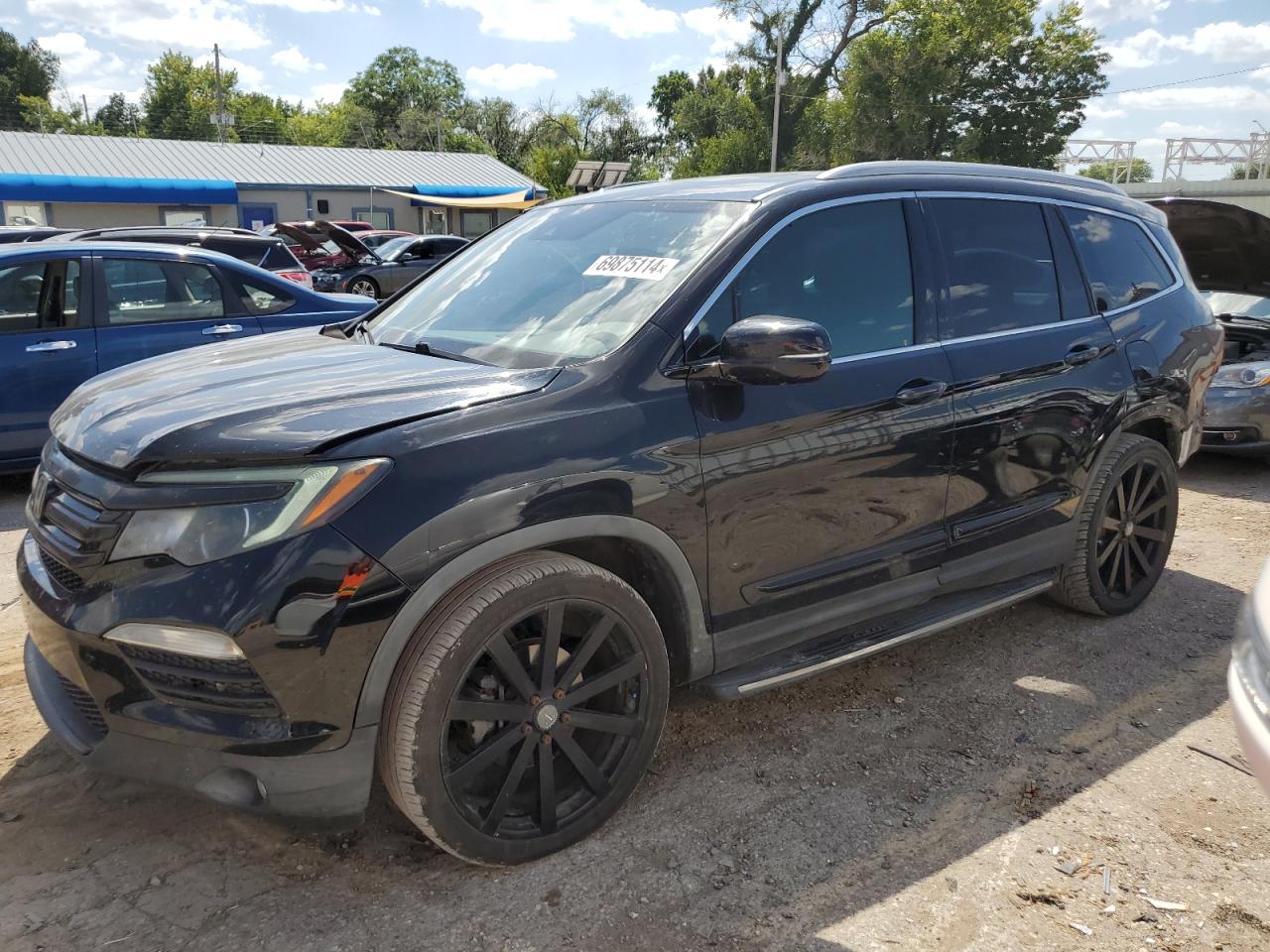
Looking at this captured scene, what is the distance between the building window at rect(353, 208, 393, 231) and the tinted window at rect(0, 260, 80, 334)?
1452 inches

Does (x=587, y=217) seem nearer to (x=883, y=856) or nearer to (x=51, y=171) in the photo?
(x=883, y=856)

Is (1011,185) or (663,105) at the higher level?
(663,105)

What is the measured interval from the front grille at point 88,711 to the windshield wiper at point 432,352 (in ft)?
4.30

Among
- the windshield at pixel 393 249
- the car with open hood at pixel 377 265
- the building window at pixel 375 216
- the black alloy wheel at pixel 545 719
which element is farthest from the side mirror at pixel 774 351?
the building window at pixel 375 216

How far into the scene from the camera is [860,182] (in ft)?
10.7

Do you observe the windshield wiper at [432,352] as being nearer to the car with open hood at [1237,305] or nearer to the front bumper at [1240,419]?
the car with open hood at [1237,305]

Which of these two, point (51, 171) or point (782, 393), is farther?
point (51, 171)

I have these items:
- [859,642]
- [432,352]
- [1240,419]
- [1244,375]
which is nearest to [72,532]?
[432,352]

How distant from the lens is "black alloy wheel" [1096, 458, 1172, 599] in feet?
13.6

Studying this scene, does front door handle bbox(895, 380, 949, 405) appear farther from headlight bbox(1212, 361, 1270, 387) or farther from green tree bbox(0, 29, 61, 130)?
green tree bbox(0, 29, 61, 130)

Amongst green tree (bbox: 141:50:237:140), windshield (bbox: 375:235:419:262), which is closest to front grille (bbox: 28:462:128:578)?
windshield (bbox: 375:235:419:262)

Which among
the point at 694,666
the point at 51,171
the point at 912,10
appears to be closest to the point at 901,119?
the point at 912,10

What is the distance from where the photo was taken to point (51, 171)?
33.6 meters

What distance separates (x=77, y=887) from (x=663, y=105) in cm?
8580
